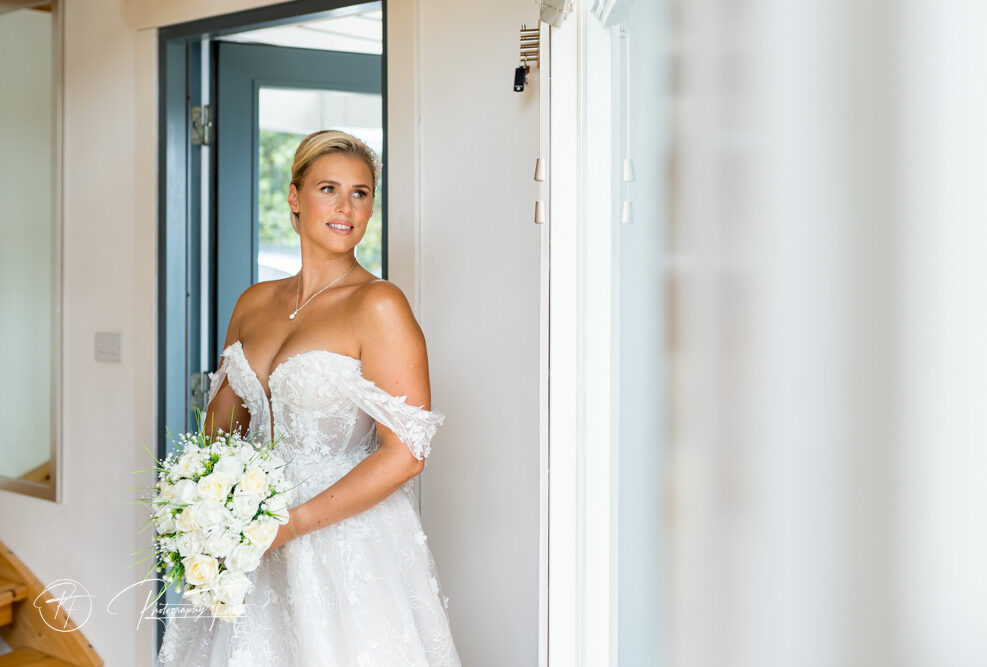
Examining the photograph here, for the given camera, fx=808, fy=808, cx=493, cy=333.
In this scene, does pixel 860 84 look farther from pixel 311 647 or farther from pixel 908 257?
pixel 311 647

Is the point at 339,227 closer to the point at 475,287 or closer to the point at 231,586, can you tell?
the point at 475,287

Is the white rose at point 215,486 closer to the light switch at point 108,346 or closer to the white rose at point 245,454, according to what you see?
the white rose at point 245,454

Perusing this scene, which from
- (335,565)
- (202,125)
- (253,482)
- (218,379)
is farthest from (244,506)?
(202,125)

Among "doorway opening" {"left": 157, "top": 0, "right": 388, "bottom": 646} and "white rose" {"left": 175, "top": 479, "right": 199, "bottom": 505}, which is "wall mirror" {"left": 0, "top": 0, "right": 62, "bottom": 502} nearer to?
"doorway opening" {"left": 157, "top": 0, "right": 388, "bottom": 646}

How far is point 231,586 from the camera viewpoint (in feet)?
4.87

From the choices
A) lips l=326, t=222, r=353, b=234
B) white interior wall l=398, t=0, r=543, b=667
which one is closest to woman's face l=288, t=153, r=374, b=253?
lips l=326, t=222, r=353, b=234

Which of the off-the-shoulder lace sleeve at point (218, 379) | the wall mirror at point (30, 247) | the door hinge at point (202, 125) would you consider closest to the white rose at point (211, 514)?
the off-the-shoulder lace sleeve at point (218, 379)

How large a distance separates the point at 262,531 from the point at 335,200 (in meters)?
0.74

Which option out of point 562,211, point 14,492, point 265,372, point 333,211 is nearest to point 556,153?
point 562,211

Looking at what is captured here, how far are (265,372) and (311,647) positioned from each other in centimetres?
60

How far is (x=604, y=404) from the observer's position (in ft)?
3.14

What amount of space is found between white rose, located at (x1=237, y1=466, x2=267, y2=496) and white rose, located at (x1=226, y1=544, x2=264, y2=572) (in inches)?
3.9

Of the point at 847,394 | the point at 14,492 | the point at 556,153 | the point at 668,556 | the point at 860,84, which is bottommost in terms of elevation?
the point at 14,492

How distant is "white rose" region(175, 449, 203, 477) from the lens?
151cm
